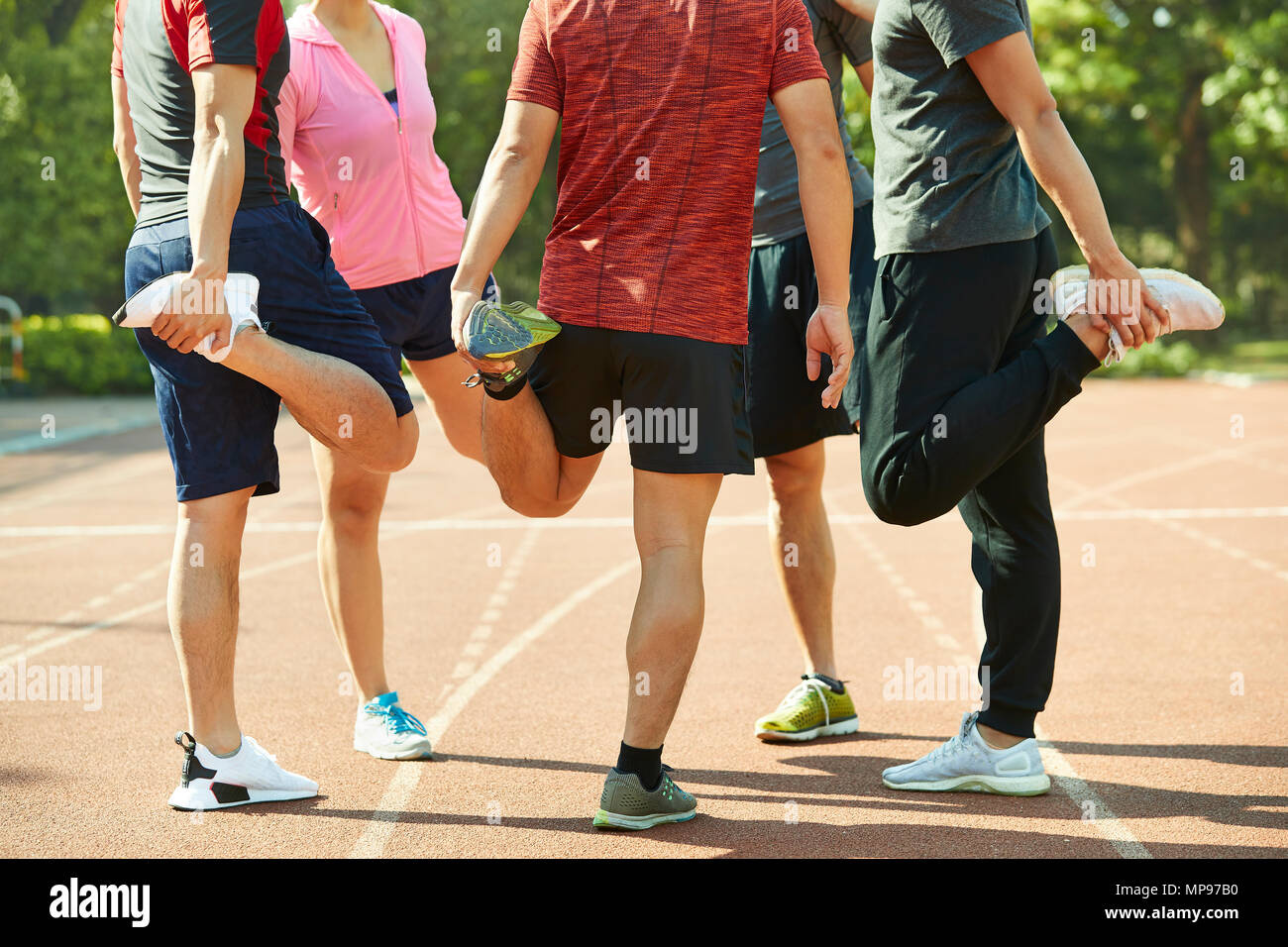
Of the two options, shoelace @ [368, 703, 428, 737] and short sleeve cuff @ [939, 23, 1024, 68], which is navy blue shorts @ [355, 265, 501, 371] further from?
short sleeve cuff @ [939, 23, 1024, 68]

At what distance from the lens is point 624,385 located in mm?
3320

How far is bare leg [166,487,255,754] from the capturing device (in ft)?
11.6

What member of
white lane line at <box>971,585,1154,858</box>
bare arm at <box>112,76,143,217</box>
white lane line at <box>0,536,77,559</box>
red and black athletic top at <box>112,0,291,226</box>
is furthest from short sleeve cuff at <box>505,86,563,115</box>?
white lane line at <box>0,536,77,559</box>

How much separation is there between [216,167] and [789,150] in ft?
5.68

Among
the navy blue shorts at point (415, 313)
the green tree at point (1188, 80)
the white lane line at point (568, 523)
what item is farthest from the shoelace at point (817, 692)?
the green tree at point (1188, 80)

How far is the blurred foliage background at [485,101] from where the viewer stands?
25125 mm

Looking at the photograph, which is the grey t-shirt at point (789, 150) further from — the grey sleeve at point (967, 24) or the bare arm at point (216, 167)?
the bare arm at point (216, 167)

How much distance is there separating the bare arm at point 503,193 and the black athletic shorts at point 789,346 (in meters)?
1.06

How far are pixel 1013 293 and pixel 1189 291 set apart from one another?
0.42 meters

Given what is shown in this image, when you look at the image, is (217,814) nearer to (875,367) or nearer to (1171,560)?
(875,367)

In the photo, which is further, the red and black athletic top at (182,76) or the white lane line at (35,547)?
the white lane line at (35,547)

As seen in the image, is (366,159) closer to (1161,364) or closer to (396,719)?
(396,719)

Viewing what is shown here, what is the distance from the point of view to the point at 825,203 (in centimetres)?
328
